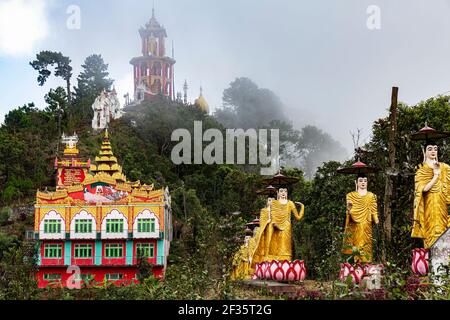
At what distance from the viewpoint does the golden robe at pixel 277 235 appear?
16.0 meters

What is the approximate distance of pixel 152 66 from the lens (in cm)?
6391

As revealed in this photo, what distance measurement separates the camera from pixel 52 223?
118ft

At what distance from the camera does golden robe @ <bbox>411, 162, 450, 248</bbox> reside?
13.1m

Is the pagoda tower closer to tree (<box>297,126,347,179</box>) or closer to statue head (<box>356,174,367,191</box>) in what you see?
tree (<box>297,126,347,179</box>)

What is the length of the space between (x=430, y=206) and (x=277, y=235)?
393 centimetres

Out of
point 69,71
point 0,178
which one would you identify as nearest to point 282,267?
point 0,178

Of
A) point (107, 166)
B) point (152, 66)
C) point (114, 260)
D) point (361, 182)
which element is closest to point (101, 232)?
point (114, 260)

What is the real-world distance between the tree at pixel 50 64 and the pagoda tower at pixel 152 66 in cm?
855

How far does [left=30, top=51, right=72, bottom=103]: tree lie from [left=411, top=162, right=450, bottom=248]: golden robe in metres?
44.9

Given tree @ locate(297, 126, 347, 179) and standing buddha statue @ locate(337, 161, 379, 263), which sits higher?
tree @ locate(297, 126, 347, 179)

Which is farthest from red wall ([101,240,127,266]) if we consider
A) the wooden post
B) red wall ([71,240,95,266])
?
the wooden post

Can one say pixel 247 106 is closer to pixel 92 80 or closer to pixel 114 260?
pixel 92 80
